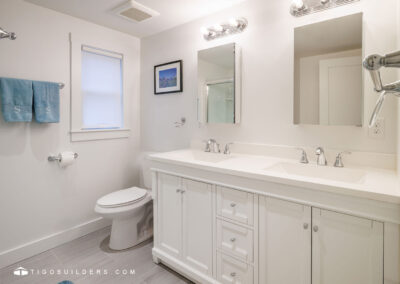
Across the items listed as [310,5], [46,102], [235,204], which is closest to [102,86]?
[46,102]

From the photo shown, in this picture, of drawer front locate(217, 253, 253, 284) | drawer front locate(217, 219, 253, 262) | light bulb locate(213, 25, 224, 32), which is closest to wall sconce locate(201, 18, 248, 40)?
light bulb locate(213, 25, 224, 32)

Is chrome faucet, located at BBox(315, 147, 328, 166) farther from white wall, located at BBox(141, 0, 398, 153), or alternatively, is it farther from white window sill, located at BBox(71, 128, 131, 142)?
white window sill, located at BBox(71, 128, 131, 142)

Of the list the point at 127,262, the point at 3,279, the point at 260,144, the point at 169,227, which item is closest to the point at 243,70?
the point at 260,144

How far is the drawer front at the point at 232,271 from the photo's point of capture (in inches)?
56.3

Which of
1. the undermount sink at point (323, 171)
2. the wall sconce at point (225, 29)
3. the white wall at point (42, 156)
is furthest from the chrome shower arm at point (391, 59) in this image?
the white wall at point (42, 156)

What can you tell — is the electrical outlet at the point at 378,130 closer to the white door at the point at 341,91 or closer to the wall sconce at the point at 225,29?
the white door at the point at 341,91

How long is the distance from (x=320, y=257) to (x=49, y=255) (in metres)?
2.23

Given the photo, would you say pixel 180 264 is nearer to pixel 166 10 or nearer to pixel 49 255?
pixel 49 255

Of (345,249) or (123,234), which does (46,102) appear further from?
(345,249)

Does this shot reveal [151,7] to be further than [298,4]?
Yes

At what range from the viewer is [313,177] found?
1522 millimetres

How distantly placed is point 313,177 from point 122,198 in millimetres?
1634

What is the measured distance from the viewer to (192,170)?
167 cm

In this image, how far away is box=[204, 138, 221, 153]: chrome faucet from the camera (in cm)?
216
